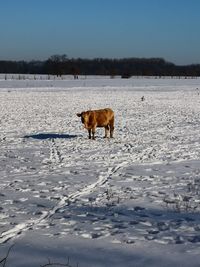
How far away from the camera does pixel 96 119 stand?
64.9 ft

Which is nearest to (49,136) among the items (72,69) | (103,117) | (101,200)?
(103,117)

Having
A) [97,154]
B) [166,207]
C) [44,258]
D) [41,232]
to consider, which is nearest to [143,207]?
[166,207]

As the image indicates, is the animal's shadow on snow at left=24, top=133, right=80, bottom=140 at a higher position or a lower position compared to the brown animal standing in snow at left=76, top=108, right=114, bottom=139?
lower

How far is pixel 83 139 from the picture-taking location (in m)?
19.3

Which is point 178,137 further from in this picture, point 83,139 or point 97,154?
point 97,154

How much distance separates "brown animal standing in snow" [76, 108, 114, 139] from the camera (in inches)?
768

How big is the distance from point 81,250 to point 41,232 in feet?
3.52

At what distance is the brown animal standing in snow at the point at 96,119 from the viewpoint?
19506mm

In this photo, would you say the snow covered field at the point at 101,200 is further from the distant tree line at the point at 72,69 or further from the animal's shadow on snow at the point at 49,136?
the distant tree line at the point at 72,69

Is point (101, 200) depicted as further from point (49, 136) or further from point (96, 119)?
point (49, 136)

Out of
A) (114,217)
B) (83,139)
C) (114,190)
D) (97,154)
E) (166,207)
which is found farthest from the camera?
(83,139)

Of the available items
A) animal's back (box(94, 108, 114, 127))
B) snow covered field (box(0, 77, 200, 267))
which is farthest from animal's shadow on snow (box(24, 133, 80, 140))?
animal's back (box(94, 108, 114, 127))

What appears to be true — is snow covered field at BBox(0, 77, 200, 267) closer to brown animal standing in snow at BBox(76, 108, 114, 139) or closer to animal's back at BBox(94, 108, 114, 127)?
brown animal standing in snow at BBox(76, 108, 114, 139)

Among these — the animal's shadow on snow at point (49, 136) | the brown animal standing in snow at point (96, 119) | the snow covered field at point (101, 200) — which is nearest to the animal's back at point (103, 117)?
the brown animal standing in snow at point (96, 119)
